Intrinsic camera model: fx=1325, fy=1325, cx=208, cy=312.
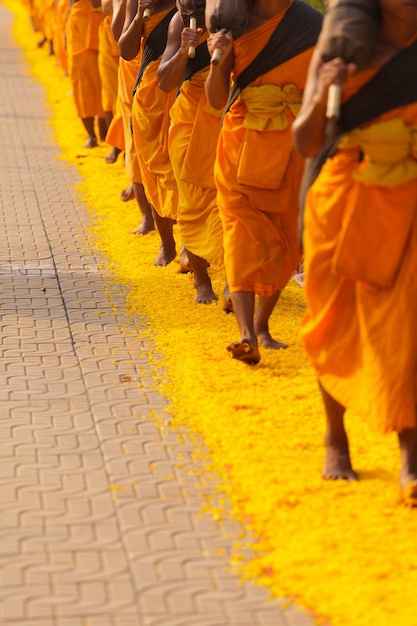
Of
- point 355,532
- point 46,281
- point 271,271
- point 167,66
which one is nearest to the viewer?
point 355,532

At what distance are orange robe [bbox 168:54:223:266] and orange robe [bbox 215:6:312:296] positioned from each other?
32.8 inches

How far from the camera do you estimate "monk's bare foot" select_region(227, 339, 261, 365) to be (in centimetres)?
666

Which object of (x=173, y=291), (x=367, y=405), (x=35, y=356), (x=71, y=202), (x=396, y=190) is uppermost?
(x=396, y=190)

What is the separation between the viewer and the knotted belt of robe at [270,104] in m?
6.82

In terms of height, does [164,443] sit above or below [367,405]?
below

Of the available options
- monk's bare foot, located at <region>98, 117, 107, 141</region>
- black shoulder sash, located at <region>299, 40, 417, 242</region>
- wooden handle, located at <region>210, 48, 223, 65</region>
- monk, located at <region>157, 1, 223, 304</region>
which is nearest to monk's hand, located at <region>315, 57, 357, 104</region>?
black shoulder sash, located at <region>299, 40, 417, 242</region>

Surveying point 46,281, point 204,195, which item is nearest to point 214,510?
point 204,195

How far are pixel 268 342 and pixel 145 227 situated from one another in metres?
3.08

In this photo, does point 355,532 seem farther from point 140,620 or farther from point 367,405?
point 140,620

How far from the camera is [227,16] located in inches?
259

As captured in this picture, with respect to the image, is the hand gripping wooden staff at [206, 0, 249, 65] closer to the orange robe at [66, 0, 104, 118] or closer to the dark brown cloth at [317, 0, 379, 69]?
the dark brown cloth at [317, 0, 379, 69]

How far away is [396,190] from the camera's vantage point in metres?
4.97

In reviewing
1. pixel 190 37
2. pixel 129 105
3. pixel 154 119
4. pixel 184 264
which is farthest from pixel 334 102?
pixel 129 105

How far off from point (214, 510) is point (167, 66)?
12.1 ft
